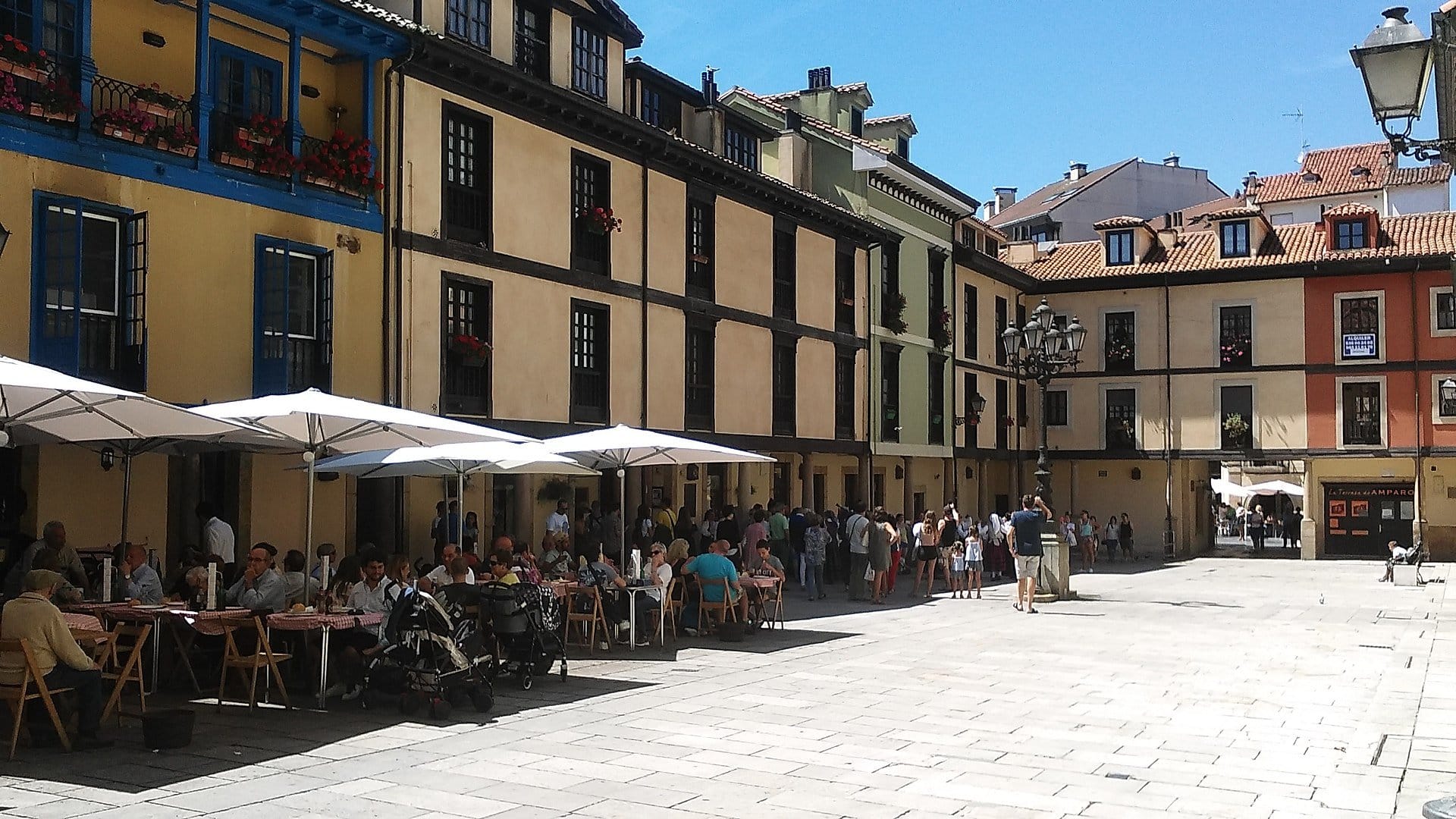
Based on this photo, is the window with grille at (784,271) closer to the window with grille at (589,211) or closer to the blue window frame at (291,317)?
the window with grille at (589,211)

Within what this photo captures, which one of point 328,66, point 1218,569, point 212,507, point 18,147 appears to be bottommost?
point 1218,569

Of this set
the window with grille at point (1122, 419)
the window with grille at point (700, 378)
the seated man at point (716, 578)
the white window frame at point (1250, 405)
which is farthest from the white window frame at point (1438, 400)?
the seated man at point (716, 578)

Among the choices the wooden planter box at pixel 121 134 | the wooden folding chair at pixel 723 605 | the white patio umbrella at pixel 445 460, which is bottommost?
the wooden folding chair at pixel 723 605

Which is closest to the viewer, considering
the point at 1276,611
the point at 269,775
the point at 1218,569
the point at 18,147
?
the point at 269,775

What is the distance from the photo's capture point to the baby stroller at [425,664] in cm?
1057

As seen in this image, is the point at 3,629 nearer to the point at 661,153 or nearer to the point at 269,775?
the point at 269,775

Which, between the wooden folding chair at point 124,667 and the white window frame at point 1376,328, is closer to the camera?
the wooden folding chair at point 124,667

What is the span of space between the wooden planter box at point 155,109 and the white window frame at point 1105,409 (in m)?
34.4

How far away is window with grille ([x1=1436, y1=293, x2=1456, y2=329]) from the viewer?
38469 millimetres

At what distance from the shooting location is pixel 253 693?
1065cm

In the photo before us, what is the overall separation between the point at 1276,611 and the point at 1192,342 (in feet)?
72.4

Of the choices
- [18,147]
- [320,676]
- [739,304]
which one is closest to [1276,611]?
[739,304]

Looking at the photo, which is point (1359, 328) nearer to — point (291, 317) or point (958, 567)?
point (958, 567)

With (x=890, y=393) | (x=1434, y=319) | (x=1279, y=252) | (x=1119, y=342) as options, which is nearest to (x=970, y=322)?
(x=1119, y=342)
